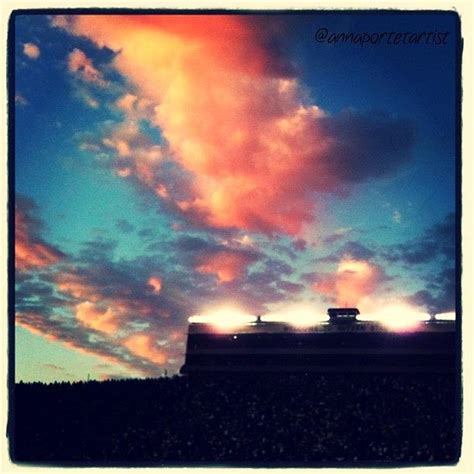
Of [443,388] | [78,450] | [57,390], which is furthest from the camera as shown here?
[443,388]

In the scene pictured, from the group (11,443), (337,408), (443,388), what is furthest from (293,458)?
(443,388)

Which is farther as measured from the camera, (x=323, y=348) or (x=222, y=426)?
(x=323, y=348)

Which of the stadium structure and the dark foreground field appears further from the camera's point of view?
the stadium structure

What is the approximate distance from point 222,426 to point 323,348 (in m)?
14.3

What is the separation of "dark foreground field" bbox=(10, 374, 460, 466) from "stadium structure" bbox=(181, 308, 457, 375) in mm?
5195

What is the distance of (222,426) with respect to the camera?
53.8 feet

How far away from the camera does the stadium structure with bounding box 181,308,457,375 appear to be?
1155 inches

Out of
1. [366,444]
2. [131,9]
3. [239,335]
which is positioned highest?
[131,9]

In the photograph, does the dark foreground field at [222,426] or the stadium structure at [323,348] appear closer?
the dark foreground field at [222,426]

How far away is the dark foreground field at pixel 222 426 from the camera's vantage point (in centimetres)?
1206

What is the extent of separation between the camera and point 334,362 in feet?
98.3

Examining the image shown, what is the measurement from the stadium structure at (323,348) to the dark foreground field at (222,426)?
5.19 meters
